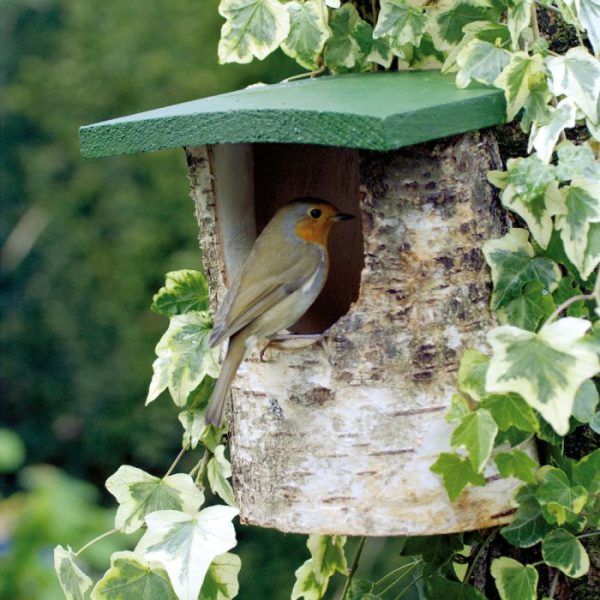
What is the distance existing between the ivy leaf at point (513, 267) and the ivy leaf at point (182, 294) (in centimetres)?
69

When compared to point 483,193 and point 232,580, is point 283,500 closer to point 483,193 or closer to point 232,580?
point 232,580

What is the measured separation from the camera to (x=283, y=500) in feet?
6.60

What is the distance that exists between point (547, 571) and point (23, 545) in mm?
1677

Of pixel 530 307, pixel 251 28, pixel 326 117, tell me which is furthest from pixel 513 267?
pixel 251 28

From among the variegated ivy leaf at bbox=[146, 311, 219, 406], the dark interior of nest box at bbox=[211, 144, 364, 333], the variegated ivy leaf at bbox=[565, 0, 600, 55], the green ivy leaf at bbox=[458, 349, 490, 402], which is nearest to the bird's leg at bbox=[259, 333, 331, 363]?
the variegated ivy leaf at bbox=[146, 311, 219, 406]

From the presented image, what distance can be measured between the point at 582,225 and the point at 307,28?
656 mm

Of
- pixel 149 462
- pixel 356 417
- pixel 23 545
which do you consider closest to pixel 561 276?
pixel 356 417

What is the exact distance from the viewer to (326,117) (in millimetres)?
1729

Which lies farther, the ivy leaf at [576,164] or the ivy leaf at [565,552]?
the ivy leaf at [565,552]

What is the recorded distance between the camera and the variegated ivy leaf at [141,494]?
2080mm

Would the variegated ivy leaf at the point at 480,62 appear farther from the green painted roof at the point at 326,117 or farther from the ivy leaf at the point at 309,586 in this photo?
the ivy leaf at the point at 309,586

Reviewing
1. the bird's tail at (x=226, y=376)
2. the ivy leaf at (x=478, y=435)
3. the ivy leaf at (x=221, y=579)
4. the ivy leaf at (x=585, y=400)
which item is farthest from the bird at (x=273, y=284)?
the ivy leaf at (x=585, y=400)

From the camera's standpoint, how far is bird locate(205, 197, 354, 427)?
2.06 metres

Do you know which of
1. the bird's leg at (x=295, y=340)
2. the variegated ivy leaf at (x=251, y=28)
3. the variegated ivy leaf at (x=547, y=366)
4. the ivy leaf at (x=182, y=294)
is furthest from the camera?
the ivy leaf at (x=182, y=294)
